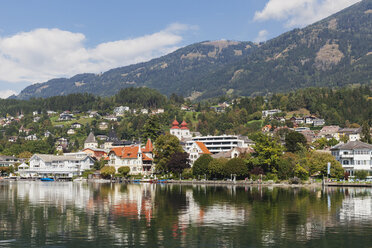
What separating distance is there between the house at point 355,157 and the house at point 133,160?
193 feet

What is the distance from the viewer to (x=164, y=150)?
419ft

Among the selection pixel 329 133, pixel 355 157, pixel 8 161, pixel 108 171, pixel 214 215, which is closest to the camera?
pixel 214 215

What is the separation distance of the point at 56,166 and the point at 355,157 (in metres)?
107

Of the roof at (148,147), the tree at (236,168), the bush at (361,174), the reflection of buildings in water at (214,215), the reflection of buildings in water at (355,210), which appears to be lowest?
the reflection of buildings in water at (355,210)

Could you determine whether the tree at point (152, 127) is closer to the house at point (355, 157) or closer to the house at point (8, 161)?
the house at point (8, 161)

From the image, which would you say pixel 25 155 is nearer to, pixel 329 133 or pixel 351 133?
pixel 329 133

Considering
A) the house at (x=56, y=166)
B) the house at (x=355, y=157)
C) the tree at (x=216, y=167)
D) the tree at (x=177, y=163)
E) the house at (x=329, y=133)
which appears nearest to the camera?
the tree at (x=216, y=167)

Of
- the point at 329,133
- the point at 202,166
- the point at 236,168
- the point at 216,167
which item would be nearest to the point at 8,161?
the point at 202,166

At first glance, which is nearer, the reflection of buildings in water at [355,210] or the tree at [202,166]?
the reflection of buildings in water at [355,210]

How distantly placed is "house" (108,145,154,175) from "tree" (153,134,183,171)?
10913 mm

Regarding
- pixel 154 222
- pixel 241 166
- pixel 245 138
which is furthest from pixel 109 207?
pixel 245 138

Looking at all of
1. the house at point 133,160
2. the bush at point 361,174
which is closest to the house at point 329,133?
the bush at point 361,174

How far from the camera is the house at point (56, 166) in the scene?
522 feet

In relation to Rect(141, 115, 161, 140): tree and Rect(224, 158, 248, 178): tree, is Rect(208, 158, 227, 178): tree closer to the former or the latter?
Rect(224, 158, 248, 178): tree
